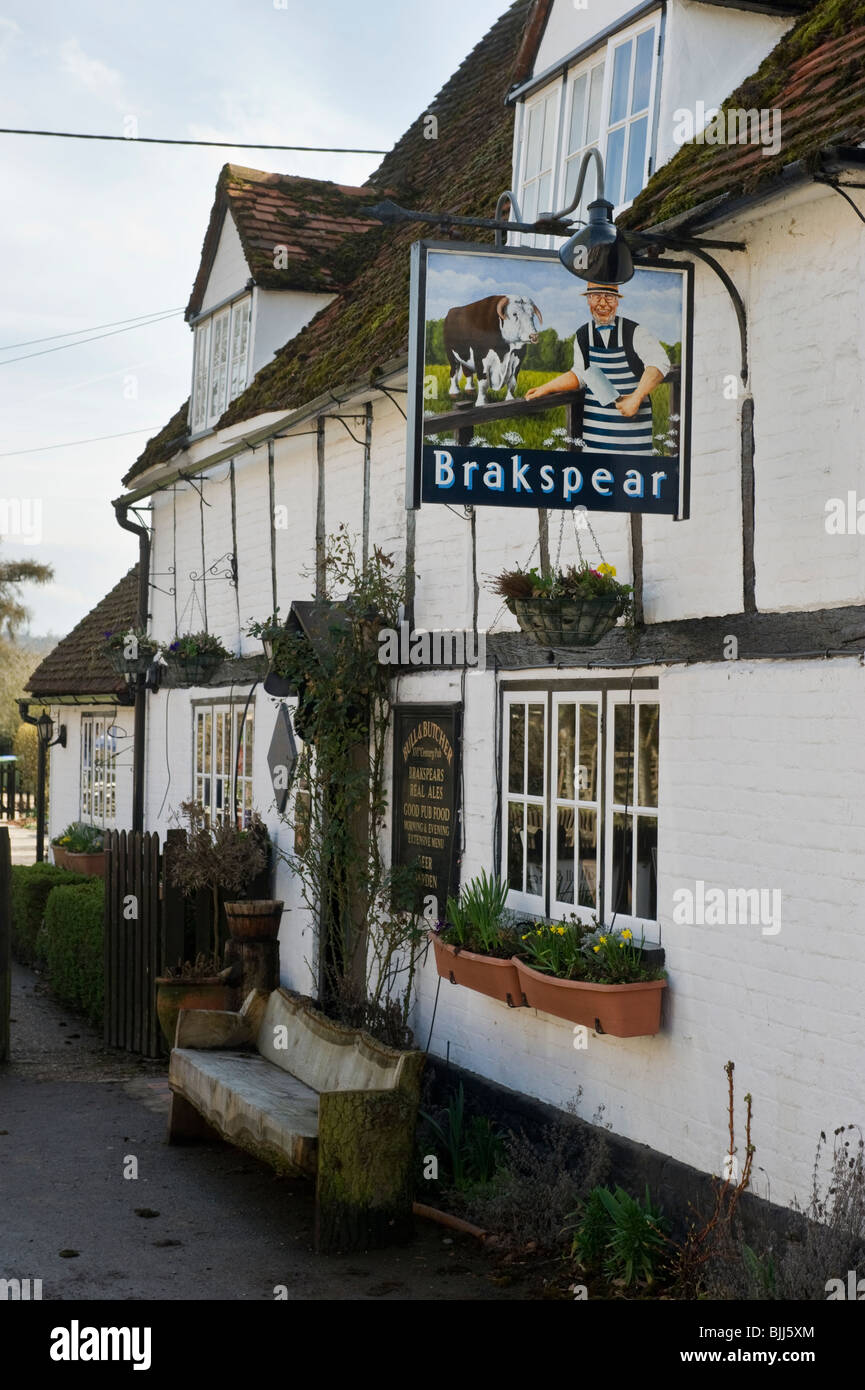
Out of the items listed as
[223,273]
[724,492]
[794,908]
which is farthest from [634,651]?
[223,273]

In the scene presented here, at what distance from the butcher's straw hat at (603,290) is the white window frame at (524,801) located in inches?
89.3

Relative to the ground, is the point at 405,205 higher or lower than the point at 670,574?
higher

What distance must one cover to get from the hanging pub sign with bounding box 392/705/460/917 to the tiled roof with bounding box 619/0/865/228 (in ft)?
10.2

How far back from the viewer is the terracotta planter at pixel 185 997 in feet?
29.9

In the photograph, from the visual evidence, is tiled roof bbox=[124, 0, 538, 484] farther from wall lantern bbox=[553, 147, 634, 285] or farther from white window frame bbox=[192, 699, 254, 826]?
wall lantern bbox=[553, 147, 634, 285]

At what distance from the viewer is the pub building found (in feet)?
17.4

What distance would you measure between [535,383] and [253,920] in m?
5.02

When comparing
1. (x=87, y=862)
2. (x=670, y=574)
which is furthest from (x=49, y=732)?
(x=670, y=574)

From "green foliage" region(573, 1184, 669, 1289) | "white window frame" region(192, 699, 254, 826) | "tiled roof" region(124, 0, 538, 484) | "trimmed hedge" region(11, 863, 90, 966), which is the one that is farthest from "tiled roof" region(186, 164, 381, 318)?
"green foliage" region(573, 1184, 669, 1289)

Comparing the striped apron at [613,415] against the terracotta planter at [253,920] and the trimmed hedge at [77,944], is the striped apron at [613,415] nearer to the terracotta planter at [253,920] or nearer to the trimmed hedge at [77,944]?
the terracotta planter at [253,920]

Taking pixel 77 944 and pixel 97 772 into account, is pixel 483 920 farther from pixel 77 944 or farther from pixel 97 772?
pixel 97 772

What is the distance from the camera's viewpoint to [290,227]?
1269cm

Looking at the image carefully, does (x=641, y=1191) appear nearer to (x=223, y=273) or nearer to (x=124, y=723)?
(x=223, y=273)

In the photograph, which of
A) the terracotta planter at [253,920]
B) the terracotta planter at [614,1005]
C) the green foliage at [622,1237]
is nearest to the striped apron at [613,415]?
the terracotta planter at [614,1005]
